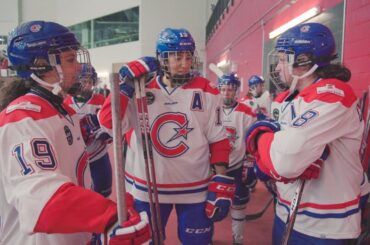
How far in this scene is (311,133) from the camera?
1193 mm

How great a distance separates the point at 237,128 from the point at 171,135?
54.7 inches

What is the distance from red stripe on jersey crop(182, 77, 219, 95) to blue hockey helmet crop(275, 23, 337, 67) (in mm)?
480

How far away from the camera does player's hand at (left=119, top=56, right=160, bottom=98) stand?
161 centimetres

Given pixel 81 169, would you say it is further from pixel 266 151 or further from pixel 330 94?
pixel 330 94

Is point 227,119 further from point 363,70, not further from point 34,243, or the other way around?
point 34,243

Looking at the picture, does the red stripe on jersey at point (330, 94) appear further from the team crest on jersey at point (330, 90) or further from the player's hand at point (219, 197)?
the player's hand at point (219, 197)

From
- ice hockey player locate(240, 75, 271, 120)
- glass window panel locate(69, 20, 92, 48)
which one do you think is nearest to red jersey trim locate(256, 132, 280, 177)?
ice hockey player locate(240, 75, 271, 120)

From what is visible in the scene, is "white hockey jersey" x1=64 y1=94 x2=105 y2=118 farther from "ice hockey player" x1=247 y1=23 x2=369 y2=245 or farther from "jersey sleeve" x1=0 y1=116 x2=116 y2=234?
"jersey sleeve" x1=0 y1=116 x2=116 y2=234

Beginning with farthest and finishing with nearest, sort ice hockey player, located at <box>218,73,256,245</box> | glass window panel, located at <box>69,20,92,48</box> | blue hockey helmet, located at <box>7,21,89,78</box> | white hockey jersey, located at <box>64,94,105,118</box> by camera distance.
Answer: glass window panel, located at <box>69,20,92,48</box>
white hockey jersey, located at <box>64,94,105,118</box>
ice hockey player, located at <box>218,73,256,245</box>
blue hockey helmet, located at <box>7,21,89,78</box>

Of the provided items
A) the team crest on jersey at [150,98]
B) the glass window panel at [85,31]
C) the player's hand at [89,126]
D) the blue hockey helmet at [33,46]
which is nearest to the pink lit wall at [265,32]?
the team crest on jersey at [150,98]

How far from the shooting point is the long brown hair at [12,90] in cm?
124

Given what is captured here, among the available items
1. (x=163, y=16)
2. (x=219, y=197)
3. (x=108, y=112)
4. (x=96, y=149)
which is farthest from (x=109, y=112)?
(x=163, y=16)

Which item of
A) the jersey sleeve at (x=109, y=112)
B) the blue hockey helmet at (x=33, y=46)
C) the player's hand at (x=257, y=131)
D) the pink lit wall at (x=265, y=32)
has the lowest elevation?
the player's hand at (x=257, y=131)

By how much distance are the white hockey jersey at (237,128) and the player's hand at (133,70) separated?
55.4 inches
